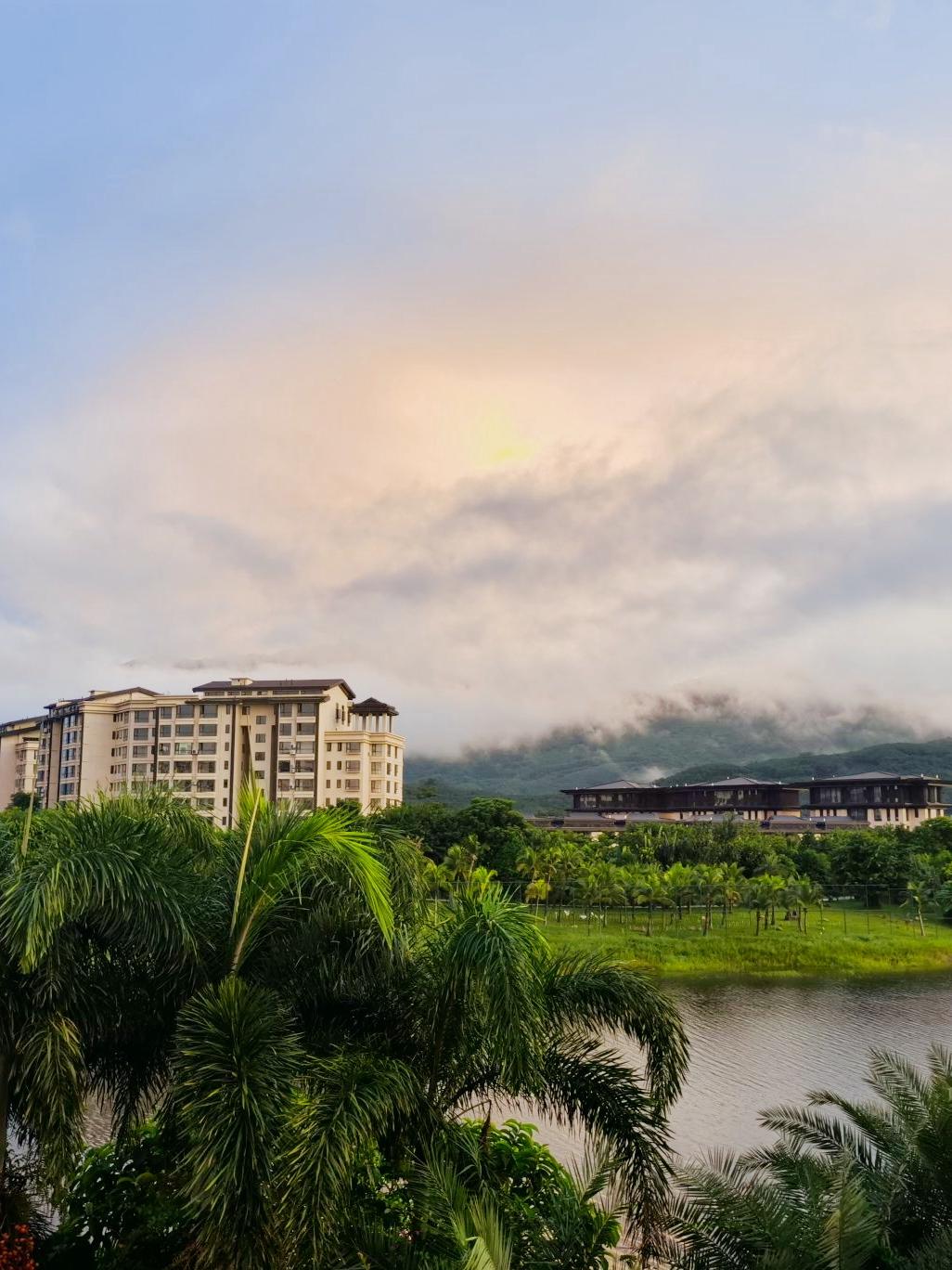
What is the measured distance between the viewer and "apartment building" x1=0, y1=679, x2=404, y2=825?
92.0 m

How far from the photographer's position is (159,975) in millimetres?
9891

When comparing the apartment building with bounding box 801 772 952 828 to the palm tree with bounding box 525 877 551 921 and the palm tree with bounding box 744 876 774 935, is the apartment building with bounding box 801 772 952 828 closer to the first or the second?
the palm tree with bounding box 744 876 774 935

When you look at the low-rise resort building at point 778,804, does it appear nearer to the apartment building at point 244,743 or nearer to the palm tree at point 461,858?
the apartment building at point 244,743

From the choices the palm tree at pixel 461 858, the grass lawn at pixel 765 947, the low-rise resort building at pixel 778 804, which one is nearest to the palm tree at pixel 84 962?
the grass lawn at pixel 765 947

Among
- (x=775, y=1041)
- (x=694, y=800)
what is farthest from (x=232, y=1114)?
(x=694, y=800)

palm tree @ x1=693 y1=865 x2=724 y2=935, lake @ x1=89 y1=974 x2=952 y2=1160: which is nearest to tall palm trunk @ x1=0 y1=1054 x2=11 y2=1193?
lake @ x1=89 y1=974 x2=952 y2=1160

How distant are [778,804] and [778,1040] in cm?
8135

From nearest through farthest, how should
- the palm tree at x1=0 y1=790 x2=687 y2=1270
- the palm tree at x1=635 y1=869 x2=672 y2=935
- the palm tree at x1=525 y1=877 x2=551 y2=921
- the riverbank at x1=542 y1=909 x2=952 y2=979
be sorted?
the palm tree at x1=0 y1=790 x2=687 y2=1270
the riverbank at x1=542 y1=909 x2=952 y2=979
the palm tree at x1=635 y1=869 x2=672 y2=935
the palm tree at x1=525 y1=877 x2=551 y2=921

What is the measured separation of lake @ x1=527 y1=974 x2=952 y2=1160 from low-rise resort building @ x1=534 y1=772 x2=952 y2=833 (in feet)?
214

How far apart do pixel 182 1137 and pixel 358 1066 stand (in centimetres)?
153

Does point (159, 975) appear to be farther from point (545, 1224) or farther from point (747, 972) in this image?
point (747, 972)

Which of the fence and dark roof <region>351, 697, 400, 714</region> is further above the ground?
dark roof <region>351, 697, 400, 714</region>

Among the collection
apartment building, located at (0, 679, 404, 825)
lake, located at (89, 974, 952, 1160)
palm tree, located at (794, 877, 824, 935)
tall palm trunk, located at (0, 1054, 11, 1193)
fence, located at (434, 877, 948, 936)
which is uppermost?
apartment building, located at (0, 679, 404, 825)

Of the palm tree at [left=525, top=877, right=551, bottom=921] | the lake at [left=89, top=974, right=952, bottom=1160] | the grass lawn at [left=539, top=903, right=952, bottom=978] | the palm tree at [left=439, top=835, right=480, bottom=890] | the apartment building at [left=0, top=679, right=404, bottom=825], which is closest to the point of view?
the lake at [left=89, top=974, right=952, bottom=1160]
